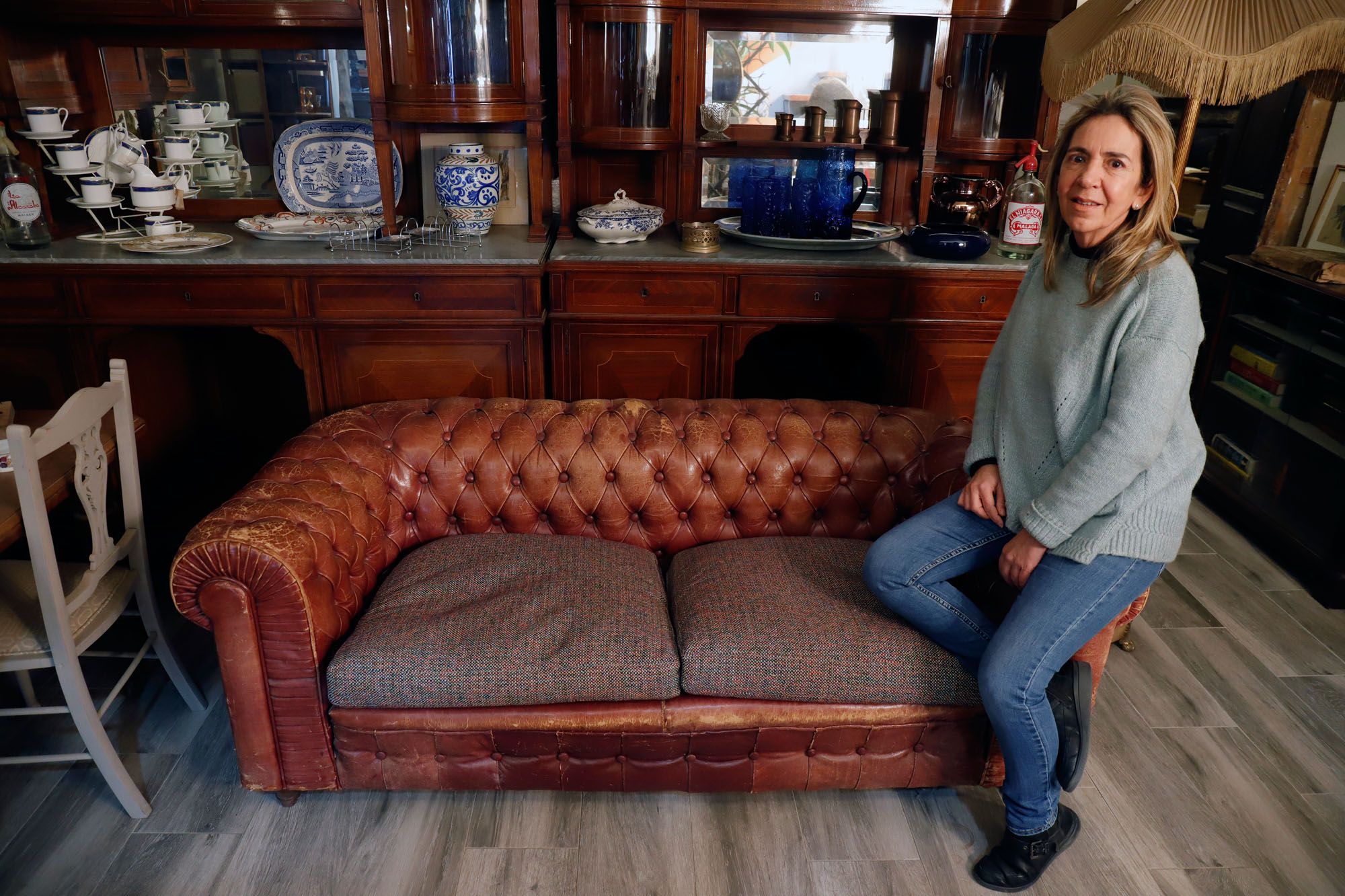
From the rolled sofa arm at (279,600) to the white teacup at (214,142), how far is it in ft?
5.58

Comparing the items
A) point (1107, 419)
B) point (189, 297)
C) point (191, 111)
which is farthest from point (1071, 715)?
point (191, 111)

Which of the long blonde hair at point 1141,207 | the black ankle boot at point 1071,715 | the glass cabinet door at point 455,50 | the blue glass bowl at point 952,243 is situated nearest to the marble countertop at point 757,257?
the blue glass bowl at point 952,243

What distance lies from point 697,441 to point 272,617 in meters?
1.01

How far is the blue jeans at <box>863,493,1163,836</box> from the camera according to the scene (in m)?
1.77

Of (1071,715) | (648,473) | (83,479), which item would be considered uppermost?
(83,479)

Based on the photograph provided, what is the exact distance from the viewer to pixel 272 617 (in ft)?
5.93

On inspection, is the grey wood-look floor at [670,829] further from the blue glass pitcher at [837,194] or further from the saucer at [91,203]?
the blue glass pitcher at [837,194]

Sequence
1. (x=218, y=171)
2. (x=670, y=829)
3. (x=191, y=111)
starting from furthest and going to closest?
(x=218, y=171) → (x=191, y=111) → (x=670, y=829)

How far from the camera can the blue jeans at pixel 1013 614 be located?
69.6 inches

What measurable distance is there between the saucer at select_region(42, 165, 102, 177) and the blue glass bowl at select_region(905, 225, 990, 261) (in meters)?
2.61

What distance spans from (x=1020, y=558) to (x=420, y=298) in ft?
6.27

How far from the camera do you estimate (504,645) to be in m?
1.89

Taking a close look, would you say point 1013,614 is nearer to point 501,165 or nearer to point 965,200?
point 965,200

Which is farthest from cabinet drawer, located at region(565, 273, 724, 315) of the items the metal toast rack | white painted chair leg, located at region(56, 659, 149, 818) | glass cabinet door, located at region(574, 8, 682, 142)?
white painted chair leg, located at region(56, 659, 149, 818)
